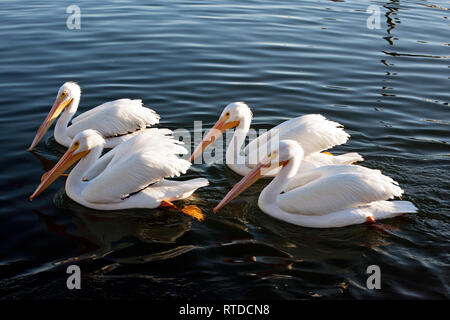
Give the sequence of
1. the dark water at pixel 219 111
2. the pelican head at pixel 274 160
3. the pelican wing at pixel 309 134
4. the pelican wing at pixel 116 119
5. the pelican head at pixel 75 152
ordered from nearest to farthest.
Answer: the dark water at pixel 219 111, the pelican head at pixel 274 160, the pelican head at pixel 75 152, the pelican wing at pixel 309 134, the pelican wing at pixel 116 119

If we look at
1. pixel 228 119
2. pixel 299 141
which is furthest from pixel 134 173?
pixel 299 141

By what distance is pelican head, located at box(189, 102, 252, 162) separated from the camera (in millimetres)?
6148

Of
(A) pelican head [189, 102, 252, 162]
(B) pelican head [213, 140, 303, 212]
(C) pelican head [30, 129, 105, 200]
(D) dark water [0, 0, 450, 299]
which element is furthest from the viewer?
(A) pelican head [189, 102, 252, 162]

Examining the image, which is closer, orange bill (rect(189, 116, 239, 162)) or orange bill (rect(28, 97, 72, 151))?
orange bill (rect(189, 116, 239, 162))

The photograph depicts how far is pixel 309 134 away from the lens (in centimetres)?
Result: 562

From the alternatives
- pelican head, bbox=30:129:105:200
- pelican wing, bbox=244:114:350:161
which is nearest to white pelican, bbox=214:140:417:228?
pelican wing, bbox=244:114:350:161

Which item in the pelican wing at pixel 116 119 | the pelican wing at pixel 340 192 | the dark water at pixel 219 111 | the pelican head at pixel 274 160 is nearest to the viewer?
the dark water at pixel 219 111

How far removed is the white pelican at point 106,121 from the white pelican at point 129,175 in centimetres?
104

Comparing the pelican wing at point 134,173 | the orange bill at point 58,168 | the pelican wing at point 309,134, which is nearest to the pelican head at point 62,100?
the orange bill at point 58,168

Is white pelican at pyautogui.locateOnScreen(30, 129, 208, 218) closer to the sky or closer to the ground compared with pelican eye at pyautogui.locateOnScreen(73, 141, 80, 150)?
closer to the ground

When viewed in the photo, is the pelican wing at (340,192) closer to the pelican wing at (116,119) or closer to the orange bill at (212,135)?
the orange bill at (212,135)

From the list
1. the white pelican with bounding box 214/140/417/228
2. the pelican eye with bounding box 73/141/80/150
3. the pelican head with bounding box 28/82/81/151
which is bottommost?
the white pelican with bounding box 214/140/417/228

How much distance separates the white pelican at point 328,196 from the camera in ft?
15.7

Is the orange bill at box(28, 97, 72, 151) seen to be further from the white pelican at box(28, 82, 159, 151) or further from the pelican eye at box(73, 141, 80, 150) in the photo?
the pelican eye at box(73, 141, 80, 150)
